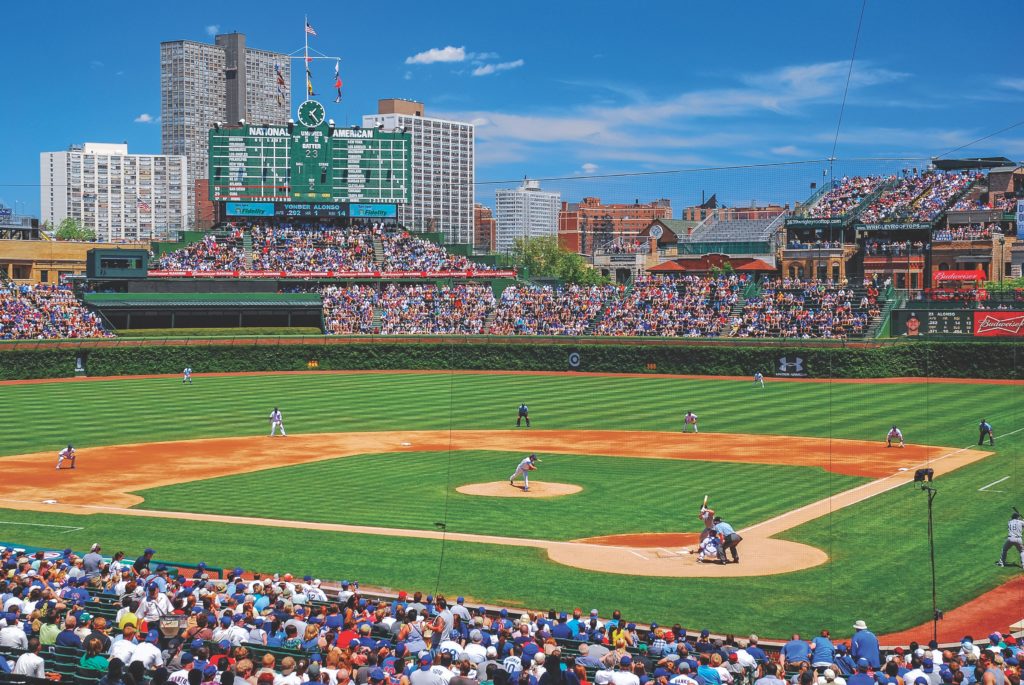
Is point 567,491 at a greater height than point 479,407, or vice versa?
point 479,407

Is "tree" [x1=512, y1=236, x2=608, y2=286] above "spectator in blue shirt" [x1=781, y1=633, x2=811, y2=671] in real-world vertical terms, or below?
above

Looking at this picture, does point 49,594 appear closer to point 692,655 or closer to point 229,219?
point 692,655

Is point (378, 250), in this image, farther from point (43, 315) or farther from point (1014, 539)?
point (1014, 539)

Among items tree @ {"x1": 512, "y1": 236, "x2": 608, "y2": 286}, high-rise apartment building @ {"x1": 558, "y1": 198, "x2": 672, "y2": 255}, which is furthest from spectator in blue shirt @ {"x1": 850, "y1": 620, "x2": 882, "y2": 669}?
tree @ {"x1": 512, "y1": 236, "x2": 608, "y2": 286}

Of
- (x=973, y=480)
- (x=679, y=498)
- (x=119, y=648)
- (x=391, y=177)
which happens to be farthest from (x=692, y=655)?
(x=391, y=177)

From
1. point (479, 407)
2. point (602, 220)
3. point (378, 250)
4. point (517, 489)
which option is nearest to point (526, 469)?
point (517, 489)

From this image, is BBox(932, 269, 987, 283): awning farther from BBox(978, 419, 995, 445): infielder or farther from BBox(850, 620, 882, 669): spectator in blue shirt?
BBox(850, 620, 882, 669): spectator in blue shirt

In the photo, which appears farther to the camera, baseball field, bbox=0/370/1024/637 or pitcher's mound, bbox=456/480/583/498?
pitcher's mound, bbox=456/480/583/498

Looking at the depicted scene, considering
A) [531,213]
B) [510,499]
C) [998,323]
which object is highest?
[531,213]
